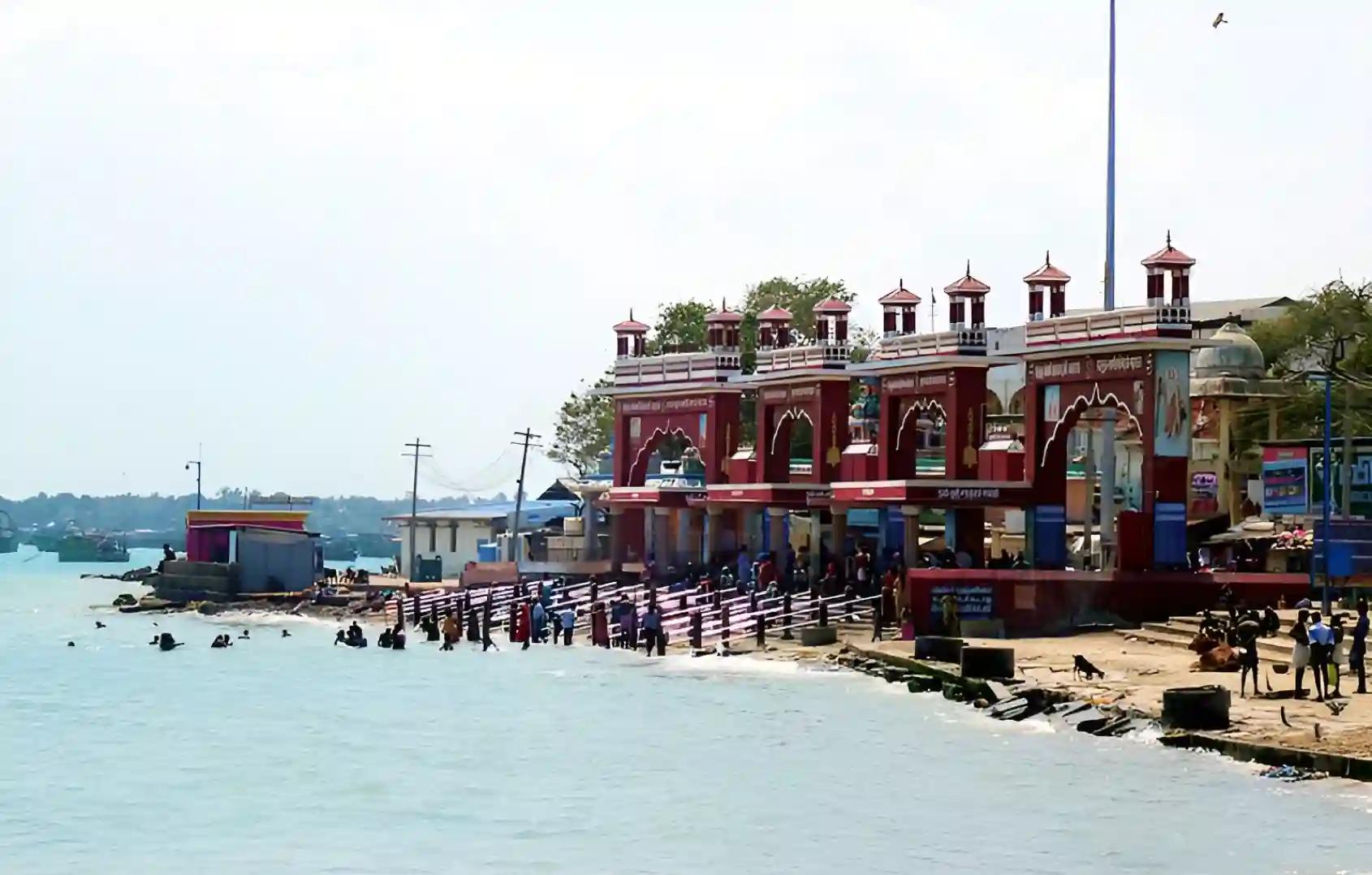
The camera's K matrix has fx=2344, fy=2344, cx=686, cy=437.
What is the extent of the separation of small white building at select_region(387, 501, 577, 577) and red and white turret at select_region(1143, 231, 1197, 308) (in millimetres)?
53586

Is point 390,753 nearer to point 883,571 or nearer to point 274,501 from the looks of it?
point 883,571

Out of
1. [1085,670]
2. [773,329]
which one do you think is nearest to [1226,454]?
[773,329]

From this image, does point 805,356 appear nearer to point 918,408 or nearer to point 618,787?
point 918,408

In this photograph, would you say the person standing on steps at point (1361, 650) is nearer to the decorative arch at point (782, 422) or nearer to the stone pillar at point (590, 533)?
the decorative arch at point (782, 422)

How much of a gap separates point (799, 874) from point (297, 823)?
927 cm

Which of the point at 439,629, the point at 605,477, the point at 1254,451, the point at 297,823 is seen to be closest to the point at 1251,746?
the point at 297,823

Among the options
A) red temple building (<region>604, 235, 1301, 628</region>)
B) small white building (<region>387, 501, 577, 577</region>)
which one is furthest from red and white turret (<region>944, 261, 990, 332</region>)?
small white building (<region>387, 501, 577, 577</region>)

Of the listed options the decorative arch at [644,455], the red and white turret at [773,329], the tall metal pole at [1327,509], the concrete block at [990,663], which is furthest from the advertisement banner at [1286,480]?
the decorative arch at [644,455]

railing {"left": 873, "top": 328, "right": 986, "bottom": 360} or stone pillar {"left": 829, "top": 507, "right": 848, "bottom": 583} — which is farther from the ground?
railing {"left": 873, "top": 328, "right": 986, "bottom": 360}

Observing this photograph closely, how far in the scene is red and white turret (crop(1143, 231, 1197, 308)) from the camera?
5606 centimetres

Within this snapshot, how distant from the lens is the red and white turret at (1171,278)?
56.1 m

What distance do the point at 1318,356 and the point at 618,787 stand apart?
38.5 meters

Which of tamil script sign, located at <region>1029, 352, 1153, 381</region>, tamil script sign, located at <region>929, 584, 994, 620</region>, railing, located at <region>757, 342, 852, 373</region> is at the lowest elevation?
tamil script sign, located at <region>929, 584, 994, 620</region>

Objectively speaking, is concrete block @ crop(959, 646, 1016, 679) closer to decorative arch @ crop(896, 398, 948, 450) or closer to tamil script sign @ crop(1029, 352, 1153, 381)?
tamil script sign @ crop(1029, 352, 1153, 381)
